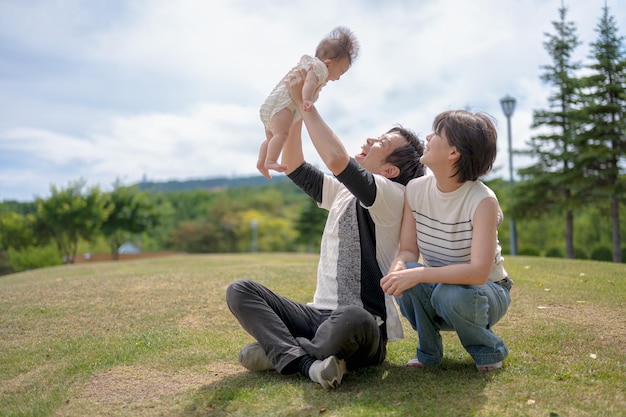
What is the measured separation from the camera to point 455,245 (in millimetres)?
3227

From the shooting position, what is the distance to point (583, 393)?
3090 mm

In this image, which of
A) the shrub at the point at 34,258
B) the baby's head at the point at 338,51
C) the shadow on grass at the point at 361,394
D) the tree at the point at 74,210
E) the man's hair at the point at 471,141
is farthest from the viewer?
the shrub at the point at 34,258

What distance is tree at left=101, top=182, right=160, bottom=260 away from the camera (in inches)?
1442

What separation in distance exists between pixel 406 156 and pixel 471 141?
52 centimetres

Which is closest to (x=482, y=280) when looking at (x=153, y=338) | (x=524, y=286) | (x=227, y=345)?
(x=227, y=345)

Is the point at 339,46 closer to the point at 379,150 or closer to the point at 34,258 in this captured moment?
the point at 379,150

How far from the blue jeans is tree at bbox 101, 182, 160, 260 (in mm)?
35072

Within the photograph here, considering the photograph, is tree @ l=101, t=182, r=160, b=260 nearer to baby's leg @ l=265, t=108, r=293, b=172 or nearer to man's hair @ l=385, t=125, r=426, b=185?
baby's leg @ l=265, t=108, r=293, b=172

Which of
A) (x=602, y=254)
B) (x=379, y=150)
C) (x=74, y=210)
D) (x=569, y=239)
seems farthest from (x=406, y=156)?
(x=74, y=210)

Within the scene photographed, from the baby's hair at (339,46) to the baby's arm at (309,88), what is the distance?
0.38 meters

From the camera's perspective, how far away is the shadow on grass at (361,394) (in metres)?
2.98

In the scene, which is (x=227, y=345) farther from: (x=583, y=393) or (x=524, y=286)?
(x=524, y=286)

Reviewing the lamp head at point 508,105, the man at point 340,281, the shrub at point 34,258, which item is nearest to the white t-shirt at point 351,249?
the man at point 340,281

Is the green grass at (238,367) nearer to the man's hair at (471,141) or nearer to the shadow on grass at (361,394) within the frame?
the shadow on grass at (361,394)
